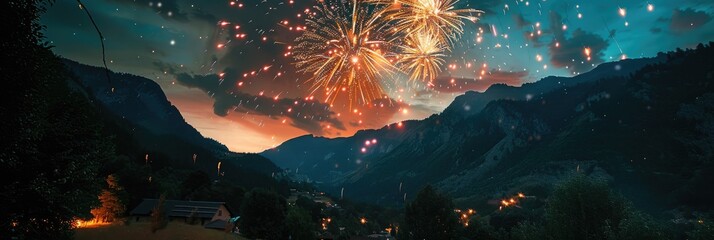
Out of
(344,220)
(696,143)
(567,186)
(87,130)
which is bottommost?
(344,220)

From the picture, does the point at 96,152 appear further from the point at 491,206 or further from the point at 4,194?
the point at 491,206

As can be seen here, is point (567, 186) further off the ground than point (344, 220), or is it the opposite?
point (567, 186)

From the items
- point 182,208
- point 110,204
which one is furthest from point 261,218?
point 110,204

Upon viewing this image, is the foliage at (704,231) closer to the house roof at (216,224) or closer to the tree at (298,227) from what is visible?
the tree at (298,227)

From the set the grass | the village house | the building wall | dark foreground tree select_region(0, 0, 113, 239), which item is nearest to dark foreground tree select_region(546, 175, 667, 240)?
the grass

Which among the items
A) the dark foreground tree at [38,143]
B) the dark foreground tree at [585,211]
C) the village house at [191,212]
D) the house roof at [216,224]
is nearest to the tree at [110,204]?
the village house at [191,212]

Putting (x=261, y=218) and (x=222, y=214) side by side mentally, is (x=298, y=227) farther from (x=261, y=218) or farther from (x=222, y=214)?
(x=222, y=214)

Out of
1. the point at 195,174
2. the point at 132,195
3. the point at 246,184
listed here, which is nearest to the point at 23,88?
the point at 132,195

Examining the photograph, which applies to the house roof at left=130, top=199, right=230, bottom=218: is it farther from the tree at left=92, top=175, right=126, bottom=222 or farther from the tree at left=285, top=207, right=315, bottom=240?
the tree at left=285, top=207, right=315, bottom=240
